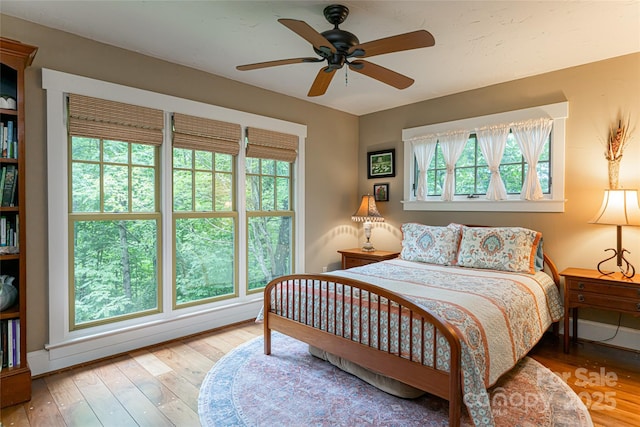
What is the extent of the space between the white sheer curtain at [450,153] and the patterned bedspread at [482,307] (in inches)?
44.5

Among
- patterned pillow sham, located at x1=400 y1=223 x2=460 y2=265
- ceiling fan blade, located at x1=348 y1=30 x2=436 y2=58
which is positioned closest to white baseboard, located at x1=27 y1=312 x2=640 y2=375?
patterned pillow sham, located at x1=400 y1=223 x2=460 y2=265

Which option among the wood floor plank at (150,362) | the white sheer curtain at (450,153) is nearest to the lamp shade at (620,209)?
the white sheer curtain at (450,153)

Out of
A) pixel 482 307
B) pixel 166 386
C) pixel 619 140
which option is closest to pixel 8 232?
pixel 166 386

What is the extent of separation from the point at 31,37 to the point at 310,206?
3.01 meters

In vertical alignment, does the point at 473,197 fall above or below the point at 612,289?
above

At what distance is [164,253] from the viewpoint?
326cm

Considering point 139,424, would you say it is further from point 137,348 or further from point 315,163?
point 315,163

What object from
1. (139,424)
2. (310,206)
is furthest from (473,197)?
(139,424)

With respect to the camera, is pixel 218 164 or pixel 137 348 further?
pixel 218 164

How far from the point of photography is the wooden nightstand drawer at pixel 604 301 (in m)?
2.68

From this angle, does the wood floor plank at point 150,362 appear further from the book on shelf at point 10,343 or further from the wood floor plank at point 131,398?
the book on shelf at point 10,343

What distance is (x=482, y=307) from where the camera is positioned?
2.19m

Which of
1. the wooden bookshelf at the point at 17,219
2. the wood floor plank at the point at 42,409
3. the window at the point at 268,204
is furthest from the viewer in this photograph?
the window at the point at 268,204

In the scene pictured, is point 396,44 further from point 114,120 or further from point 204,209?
point 204,209
